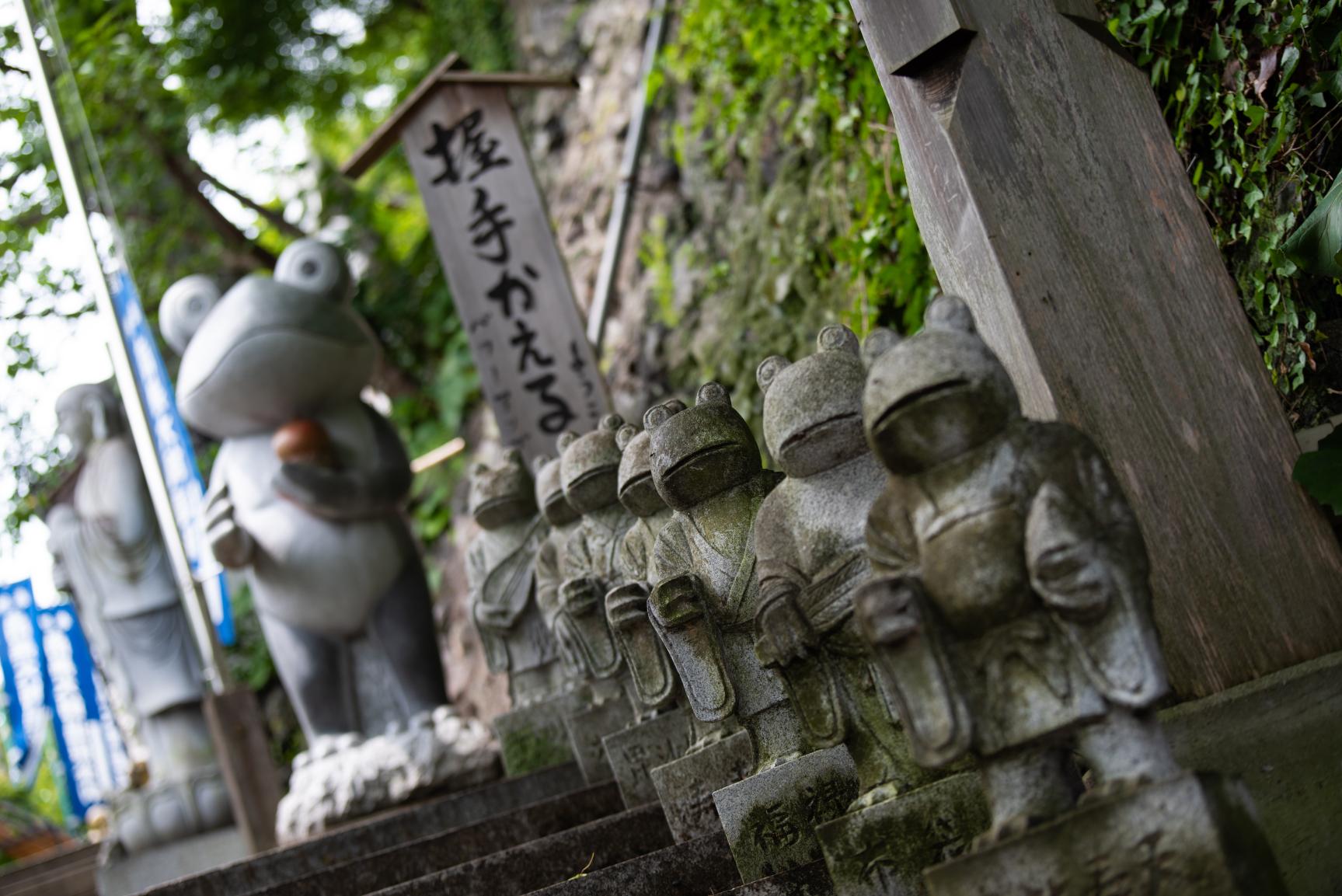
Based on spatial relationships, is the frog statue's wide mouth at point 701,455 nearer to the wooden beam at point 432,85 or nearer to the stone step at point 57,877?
the wooden beam at point 432,85

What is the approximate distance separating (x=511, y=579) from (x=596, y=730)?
0.84m

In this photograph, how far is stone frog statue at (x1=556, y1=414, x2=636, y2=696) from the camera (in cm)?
429

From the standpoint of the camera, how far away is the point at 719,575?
3236 millimetres

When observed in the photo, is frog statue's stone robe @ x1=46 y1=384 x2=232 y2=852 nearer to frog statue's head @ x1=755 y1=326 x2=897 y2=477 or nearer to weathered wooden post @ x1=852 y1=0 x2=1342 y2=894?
frog statue's head @ x1=755 y1=326 x2=897 y2=477

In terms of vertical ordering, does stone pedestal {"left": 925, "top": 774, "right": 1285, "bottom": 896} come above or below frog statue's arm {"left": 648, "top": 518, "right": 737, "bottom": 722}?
below

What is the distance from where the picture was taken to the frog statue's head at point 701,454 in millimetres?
3213

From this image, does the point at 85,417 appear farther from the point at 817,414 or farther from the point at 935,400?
the point at 935,400

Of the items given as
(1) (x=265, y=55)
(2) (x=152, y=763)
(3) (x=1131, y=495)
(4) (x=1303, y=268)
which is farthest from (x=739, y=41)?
(1) (x=265, y=55)

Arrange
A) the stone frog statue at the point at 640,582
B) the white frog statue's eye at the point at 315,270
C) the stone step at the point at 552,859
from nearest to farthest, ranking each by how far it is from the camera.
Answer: the stone frog statue at the point at 640,582, the stone step at the point at 552,859, the white frog statue's eye at the point at 315,270

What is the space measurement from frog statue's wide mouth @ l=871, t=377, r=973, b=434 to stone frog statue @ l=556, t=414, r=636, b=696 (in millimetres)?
2039

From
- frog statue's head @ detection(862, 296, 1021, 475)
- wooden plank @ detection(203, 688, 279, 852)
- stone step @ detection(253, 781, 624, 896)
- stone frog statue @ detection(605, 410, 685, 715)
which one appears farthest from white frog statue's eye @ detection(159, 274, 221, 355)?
frog statue's head @ detection(862, 296, 1021, 475)

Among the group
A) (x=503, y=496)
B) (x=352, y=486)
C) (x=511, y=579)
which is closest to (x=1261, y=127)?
(x=503, y=496)

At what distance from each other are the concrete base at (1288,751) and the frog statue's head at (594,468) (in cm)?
201

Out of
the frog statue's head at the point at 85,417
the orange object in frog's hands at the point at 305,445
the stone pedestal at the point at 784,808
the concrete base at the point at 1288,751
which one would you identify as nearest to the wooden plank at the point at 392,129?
the orange object in frog's hands at the point at 305,445
